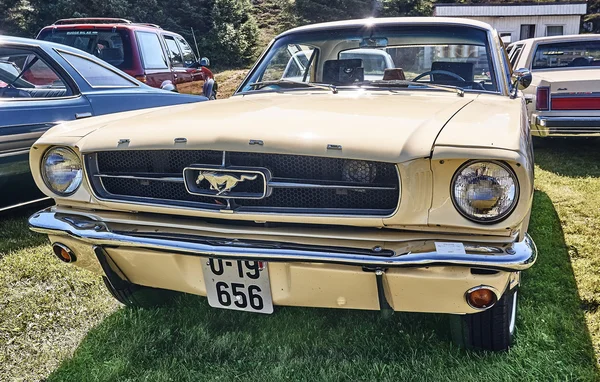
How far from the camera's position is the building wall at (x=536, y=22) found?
21.1 meters

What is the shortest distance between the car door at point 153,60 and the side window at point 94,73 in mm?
2305

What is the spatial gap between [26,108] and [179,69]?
4653 mm

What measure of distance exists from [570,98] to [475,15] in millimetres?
17018

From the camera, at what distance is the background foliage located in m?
17.9

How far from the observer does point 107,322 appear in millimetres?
2629

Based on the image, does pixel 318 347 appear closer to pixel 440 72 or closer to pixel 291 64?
pixel 440 72

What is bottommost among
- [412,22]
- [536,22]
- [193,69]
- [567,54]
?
[536,22]

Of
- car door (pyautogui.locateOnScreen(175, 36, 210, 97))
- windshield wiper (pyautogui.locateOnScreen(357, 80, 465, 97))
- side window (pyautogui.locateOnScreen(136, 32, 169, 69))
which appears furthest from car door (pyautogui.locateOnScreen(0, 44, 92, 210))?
car door (pyautogui.locateOnScreen(175, 36, 210, 97))

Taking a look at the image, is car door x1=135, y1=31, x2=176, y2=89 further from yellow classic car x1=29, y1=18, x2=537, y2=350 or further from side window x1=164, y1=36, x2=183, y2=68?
yellow classic car x1=29, y1=18, x2=537, y2=350

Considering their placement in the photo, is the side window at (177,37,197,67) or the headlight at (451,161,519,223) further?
the side window at (177,37,197,67)

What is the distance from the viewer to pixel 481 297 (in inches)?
69.6

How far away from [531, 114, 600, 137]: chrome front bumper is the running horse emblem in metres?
4.72

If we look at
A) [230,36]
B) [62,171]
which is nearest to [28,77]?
[62,171]

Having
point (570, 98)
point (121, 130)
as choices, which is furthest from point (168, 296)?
point (570, 98)
